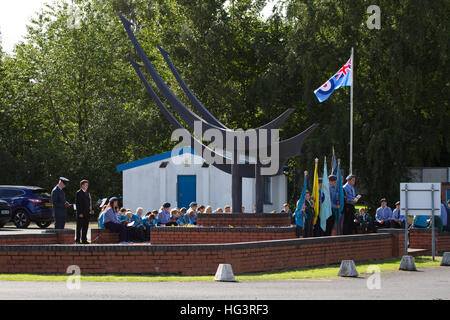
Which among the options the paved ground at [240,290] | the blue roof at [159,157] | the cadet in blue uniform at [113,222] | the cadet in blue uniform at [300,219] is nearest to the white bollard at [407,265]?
the paved ground at [240,290]

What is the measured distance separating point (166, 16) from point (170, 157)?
53.9 ft

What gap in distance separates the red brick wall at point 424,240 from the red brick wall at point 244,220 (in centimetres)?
360

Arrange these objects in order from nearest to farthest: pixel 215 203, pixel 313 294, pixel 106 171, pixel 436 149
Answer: pixel 313 294, pixel 215 203, pixel 436 149, pixel 106 171

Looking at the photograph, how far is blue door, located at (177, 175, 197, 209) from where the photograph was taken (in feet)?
110

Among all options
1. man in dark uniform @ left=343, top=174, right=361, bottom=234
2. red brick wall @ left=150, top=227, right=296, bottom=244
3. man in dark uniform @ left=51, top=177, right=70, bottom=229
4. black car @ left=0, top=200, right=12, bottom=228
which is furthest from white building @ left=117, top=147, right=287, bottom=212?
man in dark uniform @ left=51, top=177, right=70, bottom=229

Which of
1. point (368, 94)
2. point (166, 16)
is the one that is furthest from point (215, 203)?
point (166, 16)

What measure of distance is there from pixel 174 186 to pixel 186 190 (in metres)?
0.55

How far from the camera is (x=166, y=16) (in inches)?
1889

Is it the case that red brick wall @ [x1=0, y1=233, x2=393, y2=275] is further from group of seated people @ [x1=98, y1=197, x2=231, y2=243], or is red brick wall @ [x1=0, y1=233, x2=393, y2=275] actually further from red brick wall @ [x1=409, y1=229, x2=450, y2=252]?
red brick wall @ [x1=409, y1=229, x2=450, y2=252]

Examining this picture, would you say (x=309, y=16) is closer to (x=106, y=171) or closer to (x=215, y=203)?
(x=215, y=203)

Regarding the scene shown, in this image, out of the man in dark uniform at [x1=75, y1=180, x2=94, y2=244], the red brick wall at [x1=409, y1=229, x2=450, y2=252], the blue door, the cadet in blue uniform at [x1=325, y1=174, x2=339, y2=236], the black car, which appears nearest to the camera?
the man in dark uniform at [x1=75, y1=180, x2=94, y2=244]

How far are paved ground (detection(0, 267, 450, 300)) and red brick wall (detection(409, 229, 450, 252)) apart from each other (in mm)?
8126

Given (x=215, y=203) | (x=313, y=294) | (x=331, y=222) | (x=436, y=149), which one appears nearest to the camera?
(x=313, y=294)

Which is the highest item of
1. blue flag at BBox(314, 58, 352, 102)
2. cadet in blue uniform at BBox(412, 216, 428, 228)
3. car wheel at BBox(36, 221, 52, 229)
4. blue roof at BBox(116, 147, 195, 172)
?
blue flag at BBox(314, 58, 352, 102)
